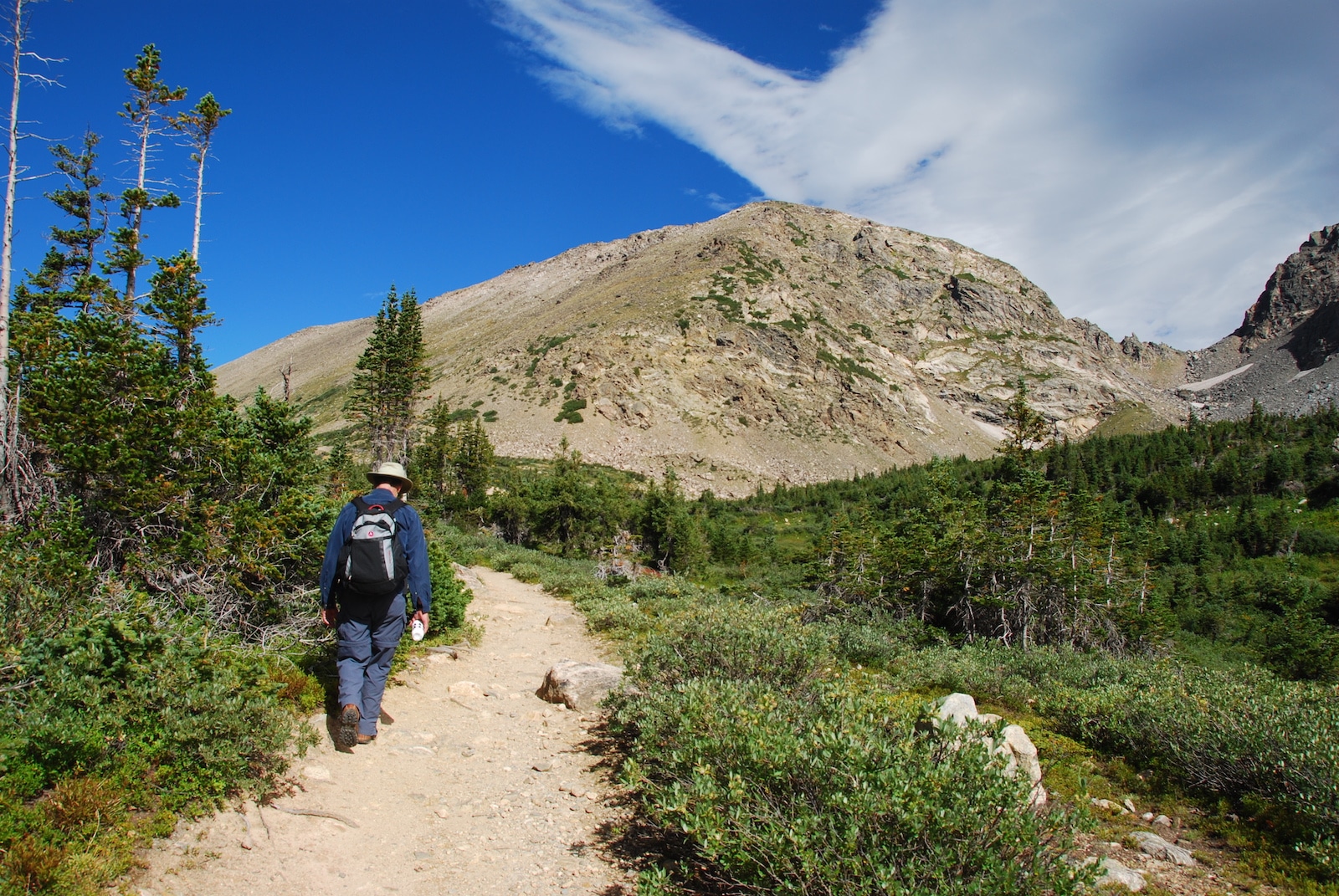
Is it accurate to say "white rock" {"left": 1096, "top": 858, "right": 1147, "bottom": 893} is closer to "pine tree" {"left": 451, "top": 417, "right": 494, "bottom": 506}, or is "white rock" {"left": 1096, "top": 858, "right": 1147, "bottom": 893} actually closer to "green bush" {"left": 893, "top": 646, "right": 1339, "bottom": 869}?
"green bush" {"left": 893, "top": 646, "right": 1339, "bottom": 869}

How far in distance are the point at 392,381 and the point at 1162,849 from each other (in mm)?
31370

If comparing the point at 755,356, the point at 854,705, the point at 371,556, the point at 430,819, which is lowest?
the point at 430,819

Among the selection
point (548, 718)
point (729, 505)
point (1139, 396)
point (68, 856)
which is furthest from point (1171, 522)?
point (1139, 396)

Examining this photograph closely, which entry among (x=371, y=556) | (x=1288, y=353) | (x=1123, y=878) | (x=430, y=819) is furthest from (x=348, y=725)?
(x=1288, y=353)

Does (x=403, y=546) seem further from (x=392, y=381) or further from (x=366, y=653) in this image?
(x=392, y=381)

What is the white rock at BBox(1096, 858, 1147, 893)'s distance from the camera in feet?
12.5

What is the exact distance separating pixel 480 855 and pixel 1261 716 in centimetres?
610

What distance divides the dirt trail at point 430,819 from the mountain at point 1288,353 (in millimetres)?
143433

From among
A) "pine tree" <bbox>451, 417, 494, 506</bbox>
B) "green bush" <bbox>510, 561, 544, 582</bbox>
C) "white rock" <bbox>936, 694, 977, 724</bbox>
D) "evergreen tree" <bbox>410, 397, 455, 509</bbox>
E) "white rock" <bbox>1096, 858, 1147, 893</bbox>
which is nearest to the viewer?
"white rock" <bbox>1096, 858, 1147, 893</bbox>

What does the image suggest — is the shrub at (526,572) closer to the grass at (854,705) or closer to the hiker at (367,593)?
the grass at (854,705)

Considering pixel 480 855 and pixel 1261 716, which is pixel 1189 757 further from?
pixel 480 855

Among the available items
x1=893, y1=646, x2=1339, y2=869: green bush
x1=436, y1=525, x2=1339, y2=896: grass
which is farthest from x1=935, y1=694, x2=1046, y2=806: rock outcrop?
x1=893, y1=646, x2=1339, y2=869: green bush

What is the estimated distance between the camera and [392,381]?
30094mm

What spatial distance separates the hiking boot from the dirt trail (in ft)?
0.33
